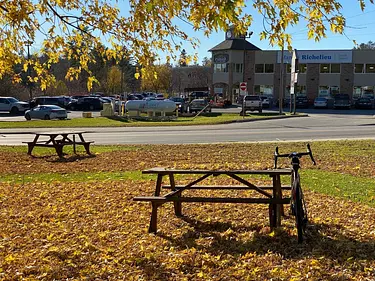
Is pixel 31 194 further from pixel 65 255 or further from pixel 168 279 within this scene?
pixel 168 279

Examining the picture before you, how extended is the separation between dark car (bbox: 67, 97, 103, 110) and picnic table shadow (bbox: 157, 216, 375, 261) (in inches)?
2003

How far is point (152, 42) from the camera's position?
7207 millimetres

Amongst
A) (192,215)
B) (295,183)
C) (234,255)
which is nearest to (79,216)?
(192,215)

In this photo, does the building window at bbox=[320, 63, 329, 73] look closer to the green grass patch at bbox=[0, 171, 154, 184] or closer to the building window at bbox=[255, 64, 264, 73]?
the building window at bbox=[255, 64, 264, 73]

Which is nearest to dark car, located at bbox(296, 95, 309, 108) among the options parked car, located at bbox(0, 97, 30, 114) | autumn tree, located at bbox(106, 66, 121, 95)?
parked car, located at bbox(0, 97, 30, 114)

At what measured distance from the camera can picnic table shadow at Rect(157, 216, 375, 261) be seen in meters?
4.75

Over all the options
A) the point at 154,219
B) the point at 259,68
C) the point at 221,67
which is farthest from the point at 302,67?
the point at 154,219

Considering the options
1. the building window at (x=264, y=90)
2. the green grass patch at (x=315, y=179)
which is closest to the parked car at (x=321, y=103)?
the building window at (x=264, y=90)

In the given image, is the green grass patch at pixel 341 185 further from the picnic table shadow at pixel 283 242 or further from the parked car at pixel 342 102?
the parked car at pixel 342 102

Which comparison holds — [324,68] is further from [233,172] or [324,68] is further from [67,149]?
[233,172]

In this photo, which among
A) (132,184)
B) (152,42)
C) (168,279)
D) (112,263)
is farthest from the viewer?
(132,184)

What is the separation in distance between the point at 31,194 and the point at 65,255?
12.0ft

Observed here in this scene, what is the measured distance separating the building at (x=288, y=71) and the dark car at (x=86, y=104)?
64.0 feet

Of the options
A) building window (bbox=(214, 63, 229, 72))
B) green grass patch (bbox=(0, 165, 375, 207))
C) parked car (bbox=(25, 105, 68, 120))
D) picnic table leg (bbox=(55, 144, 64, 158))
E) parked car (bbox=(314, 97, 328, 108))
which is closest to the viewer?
green grass patch (bbox=(0, 165, 375, 207))
